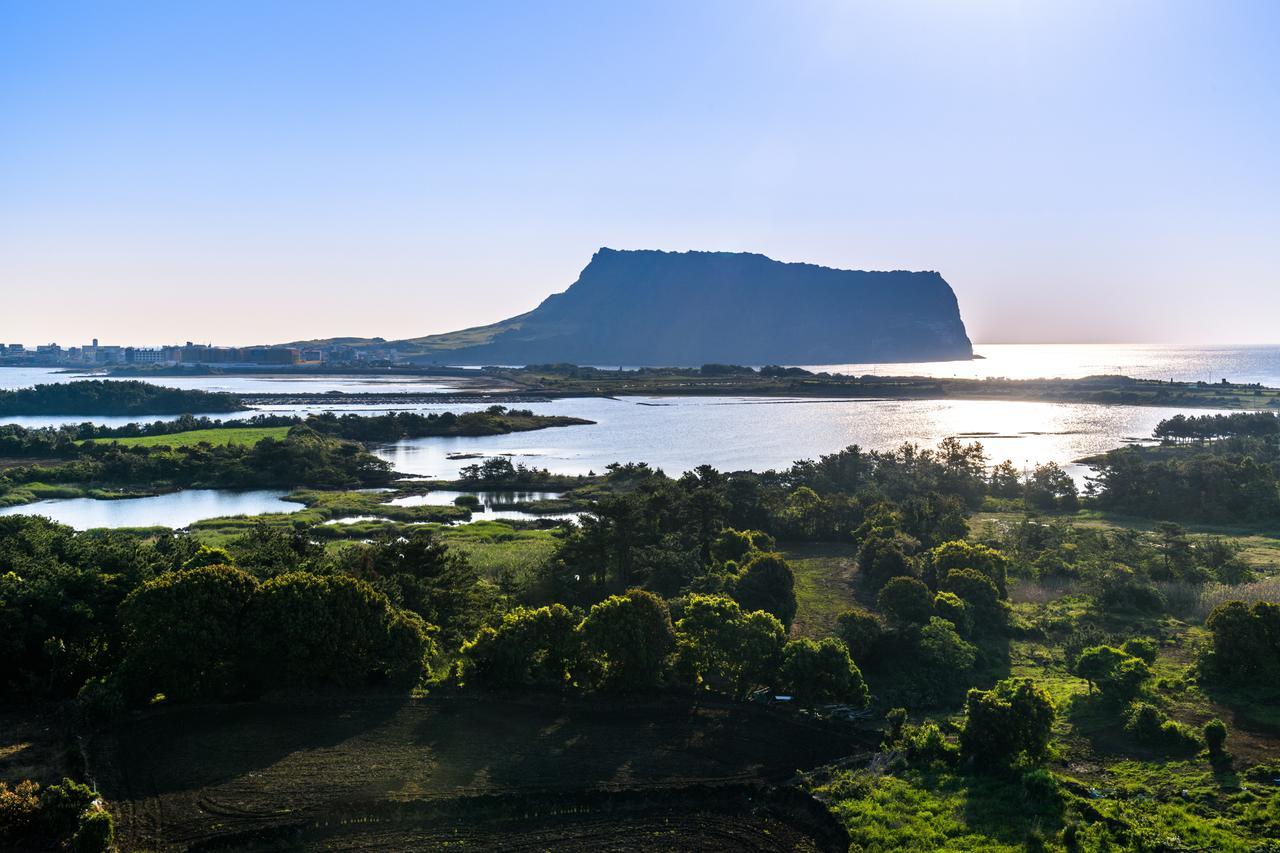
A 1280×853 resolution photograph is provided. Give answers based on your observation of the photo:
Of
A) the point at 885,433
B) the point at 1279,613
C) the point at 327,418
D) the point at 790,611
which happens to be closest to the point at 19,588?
the point at 790,611

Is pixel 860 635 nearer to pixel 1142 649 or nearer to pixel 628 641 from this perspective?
pixel 628 641

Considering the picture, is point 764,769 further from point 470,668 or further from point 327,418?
point 327,418

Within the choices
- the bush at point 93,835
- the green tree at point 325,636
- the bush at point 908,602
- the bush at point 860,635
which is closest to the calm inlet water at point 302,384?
the bush at point 908,602

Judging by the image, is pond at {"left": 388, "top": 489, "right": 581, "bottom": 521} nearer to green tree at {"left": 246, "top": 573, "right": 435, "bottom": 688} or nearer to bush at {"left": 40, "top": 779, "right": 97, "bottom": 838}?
green tree at {"left": 246, "top": 573, "right": 435, "bottom": 688}

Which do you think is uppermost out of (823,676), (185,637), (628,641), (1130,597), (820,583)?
(185,637)

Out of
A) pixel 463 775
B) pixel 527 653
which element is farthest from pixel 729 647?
pixel 463 775

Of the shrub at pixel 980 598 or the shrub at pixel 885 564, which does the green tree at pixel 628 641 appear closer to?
the shrub at pixel 980 598
